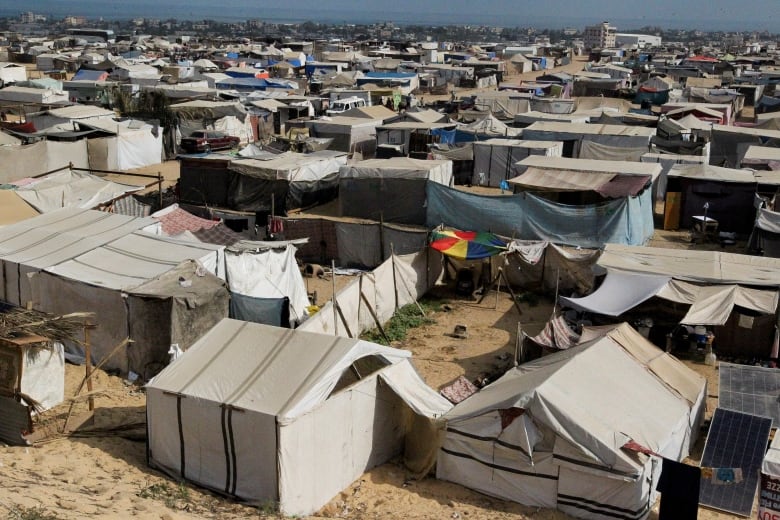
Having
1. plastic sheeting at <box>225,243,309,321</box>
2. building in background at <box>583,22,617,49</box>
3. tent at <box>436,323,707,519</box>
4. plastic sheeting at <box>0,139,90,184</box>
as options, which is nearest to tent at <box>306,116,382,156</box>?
plastic sheeting at <box>0,139,90,184</box>

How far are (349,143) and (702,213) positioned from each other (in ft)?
42.1

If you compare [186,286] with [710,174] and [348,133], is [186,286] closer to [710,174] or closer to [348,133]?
[710,174]

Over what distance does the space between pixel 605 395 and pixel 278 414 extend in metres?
3.78

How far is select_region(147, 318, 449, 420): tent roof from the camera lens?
880 cm

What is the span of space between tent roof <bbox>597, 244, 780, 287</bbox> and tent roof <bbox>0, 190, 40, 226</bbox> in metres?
10.9

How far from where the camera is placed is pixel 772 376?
10.9 metres

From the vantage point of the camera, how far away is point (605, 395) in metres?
9.59

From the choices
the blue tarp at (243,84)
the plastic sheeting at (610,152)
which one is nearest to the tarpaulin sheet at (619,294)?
the plastic sheeting at (610,152)

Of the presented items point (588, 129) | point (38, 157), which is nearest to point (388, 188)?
point (588, 129)

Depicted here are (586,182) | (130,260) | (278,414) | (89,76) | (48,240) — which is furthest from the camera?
(89,76)

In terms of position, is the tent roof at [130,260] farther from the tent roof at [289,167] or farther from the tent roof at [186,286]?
the tent roof at [289,167]

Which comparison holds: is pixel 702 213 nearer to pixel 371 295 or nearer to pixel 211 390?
pixel 371 295

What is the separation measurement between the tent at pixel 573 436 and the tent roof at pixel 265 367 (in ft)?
2.88

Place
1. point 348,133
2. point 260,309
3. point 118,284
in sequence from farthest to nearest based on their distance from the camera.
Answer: point 348,133 < point 260,309 < point 118,284
